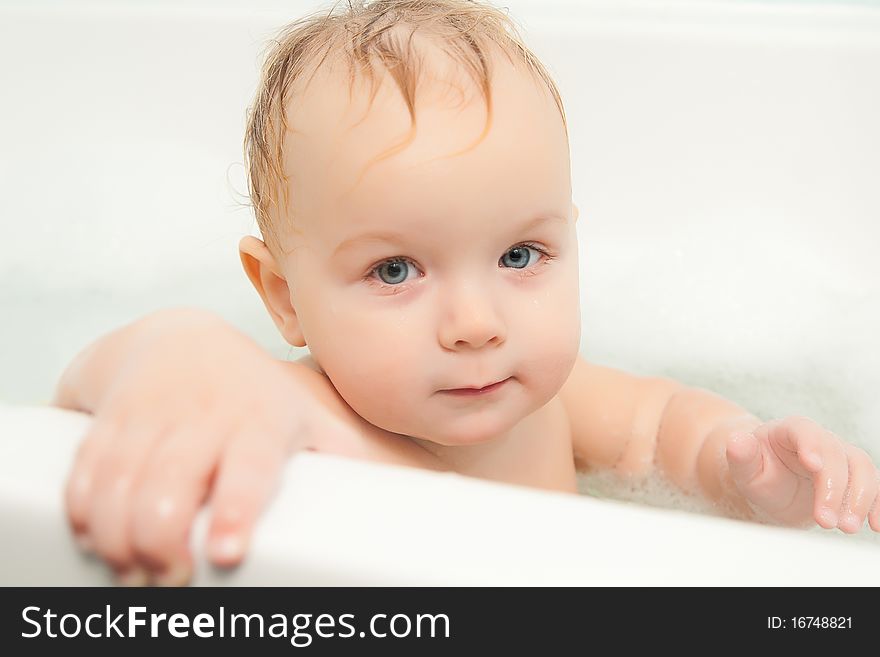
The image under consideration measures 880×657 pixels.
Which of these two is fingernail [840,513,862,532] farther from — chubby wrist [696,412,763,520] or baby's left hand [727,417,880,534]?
chubby wrist [696,412,763,520]

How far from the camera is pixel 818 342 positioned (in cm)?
128

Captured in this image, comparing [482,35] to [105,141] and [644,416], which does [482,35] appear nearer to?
[644,416]

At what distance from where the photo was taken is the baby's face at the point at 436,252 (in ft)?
2.29

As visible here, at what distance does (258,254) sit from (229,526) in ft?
1.24

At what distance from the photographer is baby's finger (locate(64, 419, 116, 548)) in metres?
0.50

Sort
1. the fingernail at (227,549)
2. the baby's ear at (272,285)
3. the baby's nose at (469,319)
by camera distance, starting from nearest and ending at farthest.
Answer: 1. the fingernail at (227,549)
2. the baby's nose at (469,319)
3. the baby's ear at (272,285)

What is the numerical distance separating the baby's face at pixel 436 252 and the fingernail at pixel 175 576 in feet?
0.90

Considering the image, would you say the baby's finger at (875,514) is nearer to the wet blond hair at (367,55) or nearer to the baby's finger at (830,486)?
the baby's finger at (830,486)

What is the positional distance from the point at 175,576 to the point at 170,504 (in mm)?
37

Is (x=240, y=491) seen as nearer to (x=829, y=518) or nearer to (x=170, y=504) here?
(x=170, y=504)

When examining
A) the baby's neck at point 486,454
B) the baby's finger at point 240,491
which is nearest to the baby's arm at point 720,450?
the baby's neck at point 486,454

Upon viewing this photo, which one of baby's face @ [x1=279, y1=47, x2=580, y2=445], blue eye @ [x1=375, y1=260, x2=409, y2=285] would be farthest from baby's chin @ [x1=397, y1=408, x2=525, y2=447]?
blue eye @ [x1=375, y1=260, x2=409, y2=285]

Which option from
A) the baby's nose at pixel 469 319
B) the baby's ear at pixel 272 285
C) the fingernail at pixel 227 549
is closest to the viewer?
the fingernail at pixel 227 549
